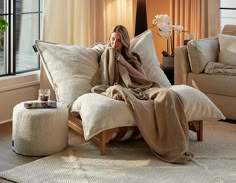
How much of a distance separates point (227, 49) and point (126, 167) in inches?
87.0

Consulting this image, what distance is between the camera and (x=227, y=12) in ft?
20.2

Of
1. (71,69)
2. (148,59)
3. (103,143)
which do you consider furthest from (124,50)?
(103,143)

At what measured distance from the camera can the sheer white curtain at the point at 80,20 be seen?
16.6 ft

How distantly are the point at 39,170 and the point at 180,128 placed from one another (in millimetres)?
1093

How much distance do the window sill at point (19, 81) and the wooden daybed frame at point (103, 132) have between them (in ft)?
2.68

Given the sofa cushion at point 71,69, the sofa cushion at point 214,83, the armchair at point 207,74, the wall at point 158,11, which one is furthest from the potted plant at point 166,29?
the sofa cushion at point 71,69

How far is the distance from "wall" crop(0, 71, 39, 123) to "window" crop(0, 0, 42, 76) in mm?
137

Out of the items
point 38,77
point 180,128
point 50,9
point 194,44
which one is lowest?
point 180,128

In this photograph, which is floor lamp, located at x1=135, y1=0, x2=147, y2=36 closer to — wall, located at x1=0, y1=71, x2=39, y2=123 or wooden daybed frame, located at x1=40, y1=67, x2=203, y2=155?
wall, located at x1=0, y1=71, x2=39, y2=123

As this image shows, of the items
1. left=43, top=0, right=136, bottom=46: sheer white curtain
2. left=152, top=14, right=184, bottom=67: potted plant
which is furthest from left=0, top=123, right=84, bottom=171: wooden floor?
left=152, top=14, right=184, bottom=67: potted plant

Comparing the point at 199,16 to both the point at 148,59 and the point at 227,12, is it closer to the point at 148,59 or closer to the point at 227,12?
the point at 227,12

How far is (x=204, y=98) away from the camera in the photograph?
13.5 ft

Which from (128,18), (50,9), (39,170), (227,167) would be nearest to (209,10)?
(128,18)

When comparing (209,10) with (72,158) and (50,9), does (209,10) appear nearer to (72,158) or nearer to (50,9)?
(50,9)
